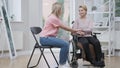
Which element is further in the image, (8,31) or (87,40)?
(8,31)

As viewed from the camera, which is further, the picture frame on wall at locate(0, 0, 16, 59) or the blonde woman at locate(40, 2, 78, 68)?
the picture frame on wall at locate(0, 0, 16, 59)

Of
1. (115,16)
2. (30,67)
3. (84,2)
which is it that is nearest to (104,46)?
(115,16)

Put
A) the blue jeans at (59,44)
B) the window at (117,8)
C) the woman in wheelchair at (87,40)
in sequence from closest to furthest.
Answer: the blue jeans at (59,44) → the woman in wheelchair at (87,40) → the window at (117,8)

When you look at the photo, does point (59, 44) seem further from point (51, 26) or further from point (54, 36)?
point (51, 26)

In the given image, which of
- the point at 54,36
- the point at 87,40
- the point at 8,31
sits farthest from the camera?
the point at 8,31

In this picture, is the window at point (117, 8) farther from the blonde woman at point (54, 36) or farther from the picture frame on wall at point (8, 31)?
the blonde woman at point (54, 36)

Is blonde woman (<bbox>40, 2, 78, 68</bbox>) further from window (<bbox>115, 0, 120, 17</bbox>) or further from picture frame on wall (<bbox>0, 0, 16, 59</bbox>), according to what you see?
window (<bbox>115, 0, 120, 17</bbox>)

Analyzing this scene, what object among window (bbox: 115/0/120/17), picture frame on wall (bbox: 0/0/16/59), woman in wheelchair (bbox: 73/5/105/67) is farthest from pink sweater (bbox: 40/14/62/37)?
window (bbox: 115/0/120/17)

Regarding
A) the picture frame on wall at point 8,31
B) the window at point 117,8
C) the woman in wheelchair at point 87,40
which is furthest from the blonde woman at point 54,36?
the window at point 117,8

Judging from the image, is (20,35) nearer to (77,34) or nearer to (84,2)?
(84,2)

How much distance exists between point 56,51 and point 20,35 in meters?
1.17

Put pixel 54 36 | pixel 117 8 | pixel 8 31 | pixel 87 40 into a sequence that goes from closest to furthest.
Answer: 1. pixel 54 36
2. pixel 87 40
3. pixel 8 31
4. pixel 117 8

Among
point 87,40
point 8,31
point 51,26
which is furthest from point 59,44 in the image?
point 8,31

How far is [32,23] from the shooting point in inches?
275
